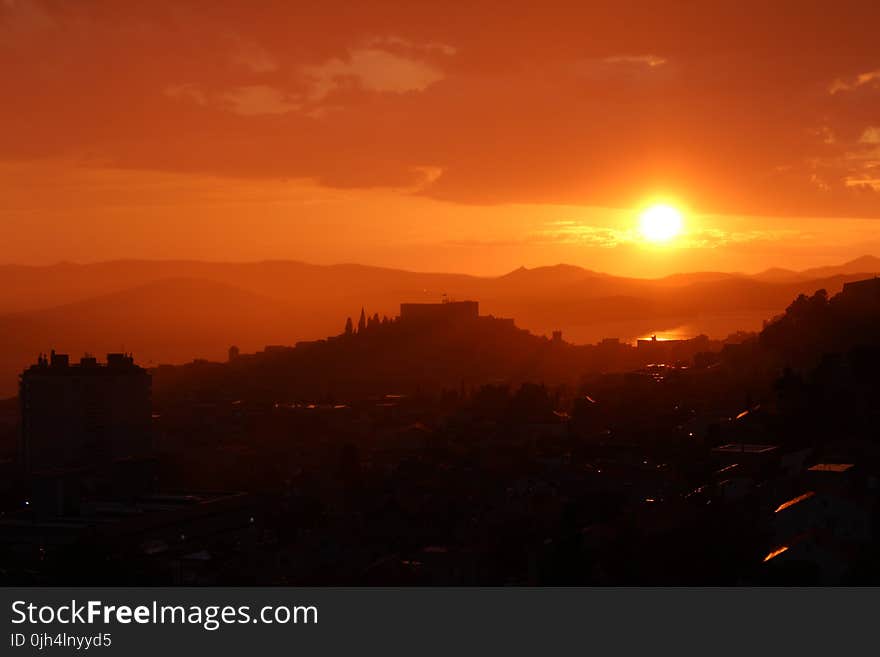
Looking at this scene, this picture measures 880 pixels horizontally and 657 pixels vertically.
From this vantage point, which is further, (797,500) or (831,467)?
(831,467)

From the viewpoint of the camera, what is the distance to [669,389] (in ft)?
170

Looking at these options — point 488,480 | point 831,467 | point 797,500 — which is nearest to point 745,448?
point 831,467

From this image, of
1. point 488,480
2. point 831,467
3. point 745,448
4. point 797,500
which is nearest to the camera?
point 797,500

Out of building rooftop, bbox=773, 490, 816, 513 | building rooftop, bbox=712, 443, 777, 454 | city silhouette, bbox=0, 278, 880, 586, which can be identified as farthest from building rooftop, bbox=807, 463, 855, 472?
building rooftop, bbox=712, 443, 777, 454

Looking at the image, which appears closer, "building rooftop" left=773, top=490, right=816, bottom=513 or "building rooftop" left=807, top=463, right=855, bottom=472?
"building rooftop" left=773, top=490, right=816, bottom=513

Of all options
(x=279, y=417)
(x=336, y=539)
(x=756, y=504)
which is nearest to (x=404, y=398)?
(x=279, y=417)

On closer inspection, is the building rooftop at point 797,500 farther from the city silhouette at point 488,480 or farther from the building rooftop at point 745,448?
the building rooftop at point 745,448

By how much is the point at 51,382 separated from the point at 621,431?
31027 mm

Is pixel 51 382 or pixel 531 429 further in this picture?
pixel 51 382

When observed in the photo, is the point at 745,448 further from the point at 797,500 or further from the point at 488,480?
the point at 488,480

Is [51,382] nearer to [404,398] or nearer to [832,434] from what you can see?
[404,398]

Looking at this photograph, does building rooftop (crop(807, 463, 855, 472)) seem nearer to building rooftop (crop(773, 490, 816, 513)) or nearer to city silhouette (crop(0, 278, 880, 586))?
city silhouette (crop(0, 278, 880, 586))

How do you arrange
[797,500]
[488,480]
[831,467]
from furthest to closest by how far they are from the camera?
1. [488,480]
2. [831,467]
3. [797,500]

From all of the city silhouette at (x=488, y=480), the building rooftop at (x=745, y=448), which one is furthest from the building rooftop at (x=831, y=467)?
the building rooftop at (x=745, y=448)
